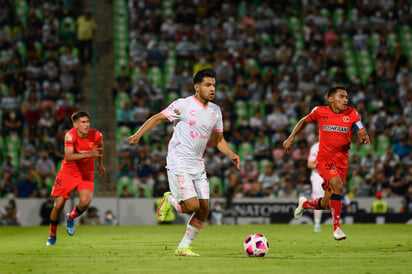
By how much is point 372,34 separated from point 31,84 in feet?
44.9

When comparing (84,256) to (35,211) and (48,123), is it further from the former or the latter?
(48,123)

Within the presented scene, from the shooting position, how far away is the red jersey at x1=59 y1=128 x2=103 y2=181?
46.3 feet

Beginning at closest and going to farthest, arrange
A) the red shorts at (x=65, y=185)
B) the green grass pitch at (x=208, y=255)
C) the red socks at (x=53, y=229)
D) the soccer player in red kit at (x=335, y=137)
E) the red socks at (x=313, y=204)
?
the green grass pitch at (x=208, y=255), the soccer player in red kit at (x=335, y=137), the red socks at (x=53, y=229), the red shorts at (x=65, y=185), the red socks at (x=313, y=204)

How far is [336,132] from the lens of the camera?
13.5m

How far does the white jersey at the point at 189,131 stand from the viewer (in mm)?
10859

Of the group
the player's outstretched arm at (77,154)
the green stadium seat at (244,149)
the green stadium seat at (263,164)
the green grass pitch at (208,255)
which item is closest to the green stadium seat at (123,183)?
the green stadium seat at (244,149)

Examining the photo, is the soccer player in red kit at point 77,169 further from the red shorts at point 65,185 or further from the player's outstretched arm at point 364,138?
the player's outstretched arm at point 364,138

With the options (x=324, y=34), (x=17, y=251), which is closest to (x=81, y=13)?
(x=324, y=34)

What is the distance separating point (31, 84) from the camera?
26359 mm

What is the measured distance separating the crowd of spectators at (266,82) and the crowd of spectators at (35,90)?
2.02 metres

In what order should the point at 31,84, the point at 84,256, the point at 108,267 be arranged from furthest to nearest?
the point at 31,84 → the point at 84,256 → the point at 108,267

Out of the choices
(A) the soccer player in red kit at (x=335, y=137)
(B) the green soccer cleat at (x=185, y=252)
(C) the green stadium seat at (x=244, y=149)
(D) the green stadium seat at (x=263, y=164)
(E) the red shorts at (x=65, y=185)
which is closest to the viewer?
(B) the green soccer cleat at (x=185, y=252)

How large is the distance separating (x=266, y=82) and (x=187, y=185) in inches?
670

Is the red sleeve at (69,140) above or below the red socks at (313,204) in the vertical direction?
above
